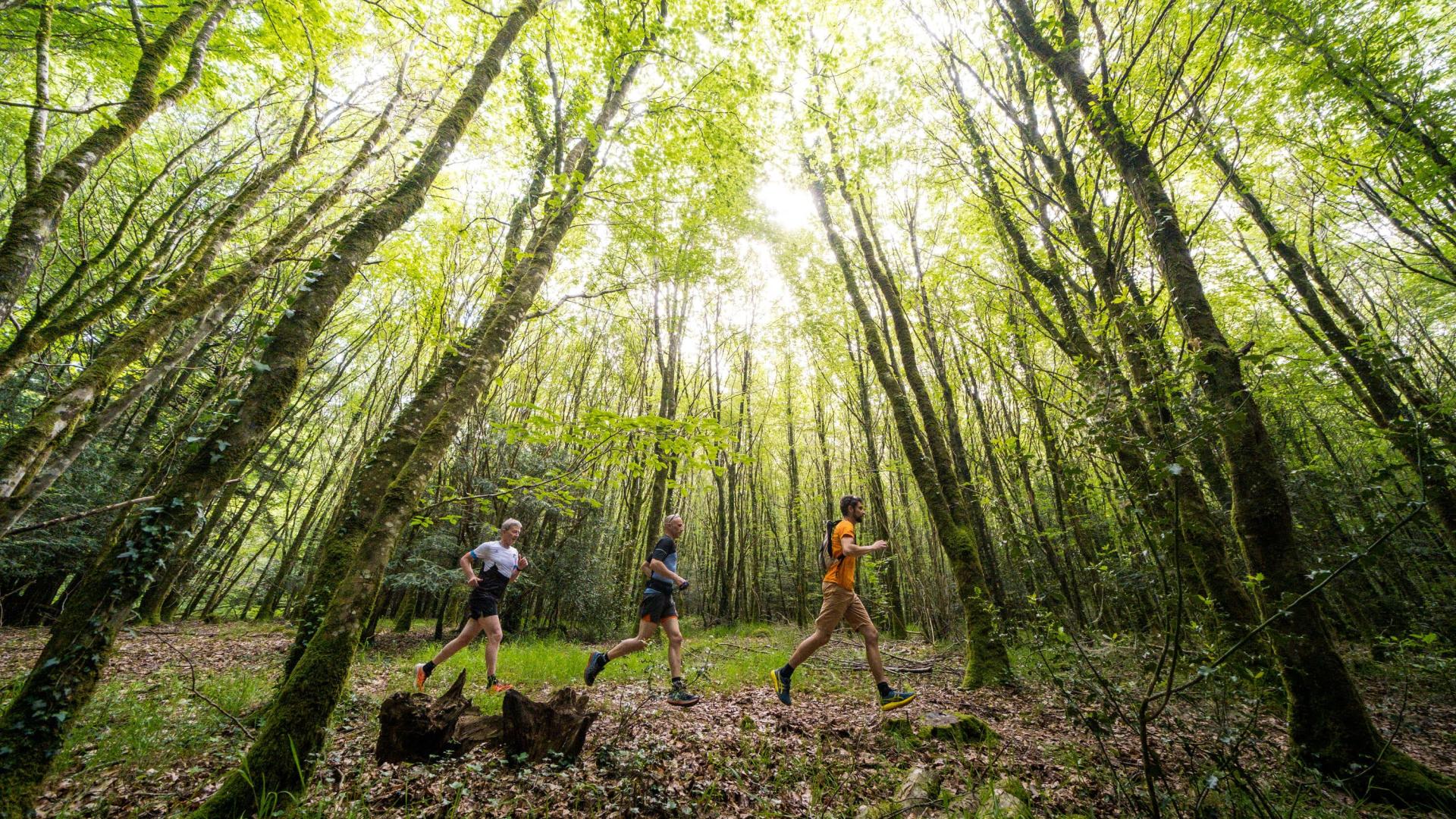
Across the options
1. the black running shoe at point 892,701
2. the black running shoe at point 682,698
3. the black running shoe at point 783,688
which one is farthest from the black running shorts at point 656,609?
the black running shoe at point 892,701

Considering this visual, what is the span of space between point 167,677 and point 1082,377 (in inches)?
393

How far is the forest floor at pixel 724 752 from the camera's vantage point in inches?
123

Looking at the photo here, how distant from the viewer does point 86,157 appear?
3.85 m

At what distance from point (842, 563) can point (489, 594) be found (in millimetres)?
4431

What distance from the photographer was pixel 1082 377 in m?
3.09

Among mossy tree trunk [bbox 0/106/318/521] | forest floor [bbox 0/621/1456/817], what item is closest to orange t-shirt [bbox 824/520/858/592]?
forest floor [bbox 0/621/1456/817]

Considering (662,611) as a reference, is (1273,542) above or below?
above

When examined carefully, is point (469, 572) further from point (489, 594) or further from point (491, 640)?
point (491, 640)

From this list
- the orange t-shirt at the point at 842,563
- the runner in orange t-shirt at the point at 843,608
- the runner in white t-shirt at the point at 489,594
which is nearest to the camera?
the runner in orange t-shirt at the point at 843,608

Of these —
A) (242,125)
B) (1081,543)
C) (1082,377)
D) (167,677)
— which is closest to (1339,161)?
(1081,543)

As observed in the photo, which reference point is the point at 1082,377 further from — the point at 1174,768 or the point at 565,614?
the point at 565,614

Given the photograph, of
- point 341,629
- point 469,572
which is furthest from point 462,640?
point 341,629

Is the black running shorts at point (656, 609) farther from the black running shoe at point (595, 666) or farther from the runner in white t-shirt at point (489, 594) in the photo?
the runner in white t-shirt at point (489, 594)

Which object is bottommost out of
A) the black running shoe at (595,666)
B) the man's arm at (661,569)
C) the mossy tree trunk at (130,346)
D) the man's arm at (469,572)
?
the black running shoe at (595,666)
